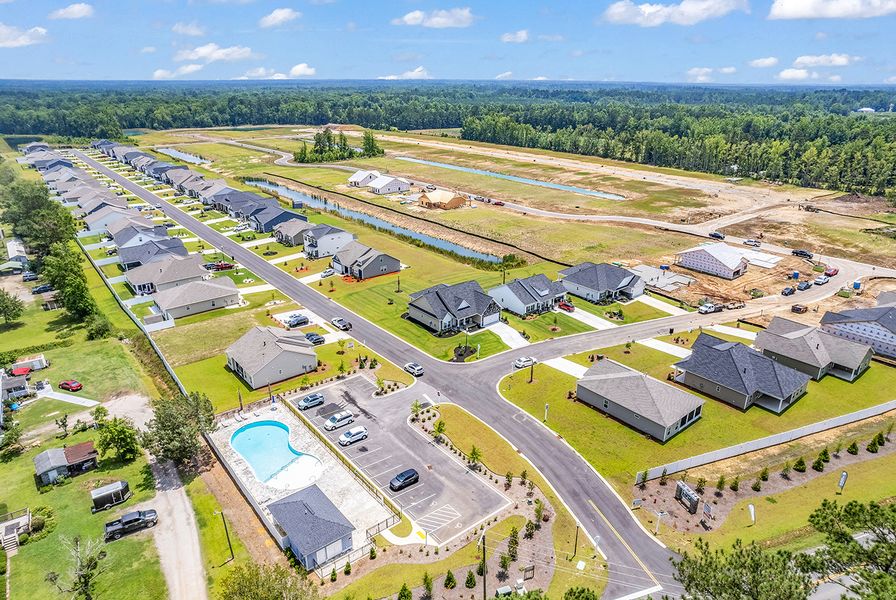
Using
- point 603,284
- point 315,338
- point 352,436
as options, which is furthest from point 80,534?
point 603,284

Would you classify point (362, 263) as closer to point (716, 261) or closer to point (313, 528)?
point (313, 528)

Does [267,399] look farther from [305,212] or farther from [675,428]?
[305,212]

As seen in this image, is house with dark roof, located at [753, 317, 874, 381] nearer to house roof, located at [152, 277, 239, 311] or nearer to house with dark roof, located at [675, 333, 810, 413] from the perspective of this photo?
house with dark roof, located at [675, 333, 810, 413]

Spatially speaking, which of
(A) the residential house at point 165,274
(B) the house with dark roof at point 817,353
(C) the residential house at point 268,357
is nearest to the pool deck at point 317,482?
(C) the residential house at point 268,357

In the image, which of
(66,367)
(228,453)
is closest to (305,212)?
(66,367)

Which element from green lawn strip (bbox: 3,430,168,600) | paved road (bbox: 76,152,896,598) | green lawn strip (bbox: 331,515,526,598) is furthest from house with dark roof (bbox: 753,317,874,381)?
green lawn strip (bbox: 3,430,168,600)

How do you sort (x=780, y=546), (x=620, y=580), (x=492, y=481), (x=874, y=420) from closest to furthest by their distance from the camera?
1. (x=620, y=580)
2. (x=780, y=546)
3. (x=492, y=481)
4. (x=874, y=420)

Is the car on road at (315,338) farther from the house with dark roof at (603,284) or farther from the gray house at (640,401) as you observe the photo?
the house with dark roof at (603,284)
